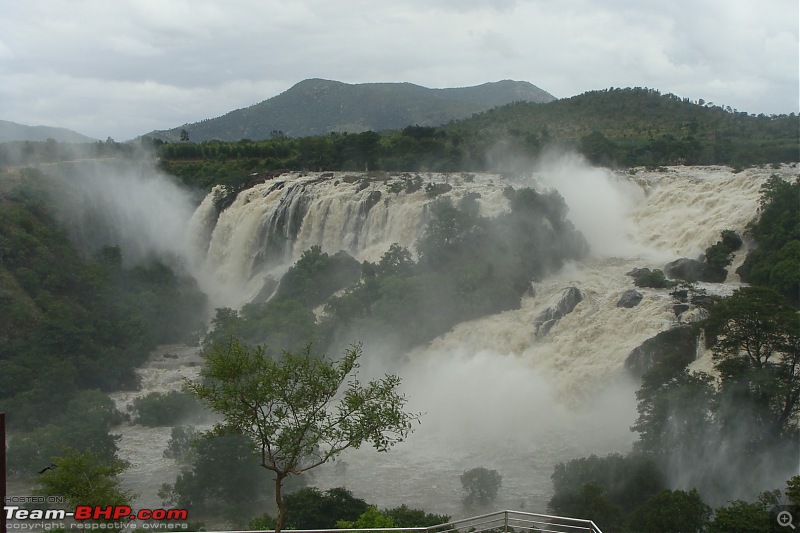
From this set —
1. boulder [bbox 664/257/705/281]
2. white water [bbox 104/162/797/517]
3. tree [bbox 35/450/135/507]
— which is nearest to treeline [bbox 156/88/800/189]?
white water [bbox 104/162/797/517]

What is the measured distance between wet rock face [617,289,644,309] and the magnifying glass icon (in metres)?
9.96

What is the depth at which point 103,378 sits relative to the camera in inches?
985

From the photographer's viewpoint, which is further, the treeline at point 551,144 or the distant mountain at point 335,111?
the distant mountain at point 335,111

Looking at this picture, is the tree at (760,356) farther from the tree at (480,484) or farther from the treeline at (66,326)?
the treeline at (66,326)

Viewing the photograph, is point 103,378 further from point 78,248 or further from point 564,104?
point 564,104

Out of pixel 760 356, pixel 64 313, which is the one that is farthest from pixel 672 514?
pixel 64 313

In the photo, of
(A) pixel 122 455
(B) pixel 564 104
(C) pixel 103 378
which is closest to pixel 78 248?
(C) pixel 103 378

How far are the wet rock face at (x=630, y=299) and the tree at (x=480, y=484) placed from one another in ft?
25.2

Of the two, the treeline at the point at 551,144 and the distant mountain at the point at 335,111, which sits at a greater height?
the distant mountain at the point at 335,111

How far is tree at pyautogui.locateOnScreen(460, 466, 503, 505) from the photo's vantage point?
52.2 feet

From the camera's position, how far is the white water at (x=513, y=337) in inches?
702

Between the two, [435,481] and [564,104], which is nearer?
[435,481]

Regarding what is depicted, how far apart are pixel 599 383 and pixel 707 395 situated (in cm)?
413

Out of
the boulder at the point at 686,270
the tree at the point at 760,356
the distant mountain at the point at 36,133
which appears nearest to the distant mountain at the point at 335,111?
the distant mountain at the point at 36,133
